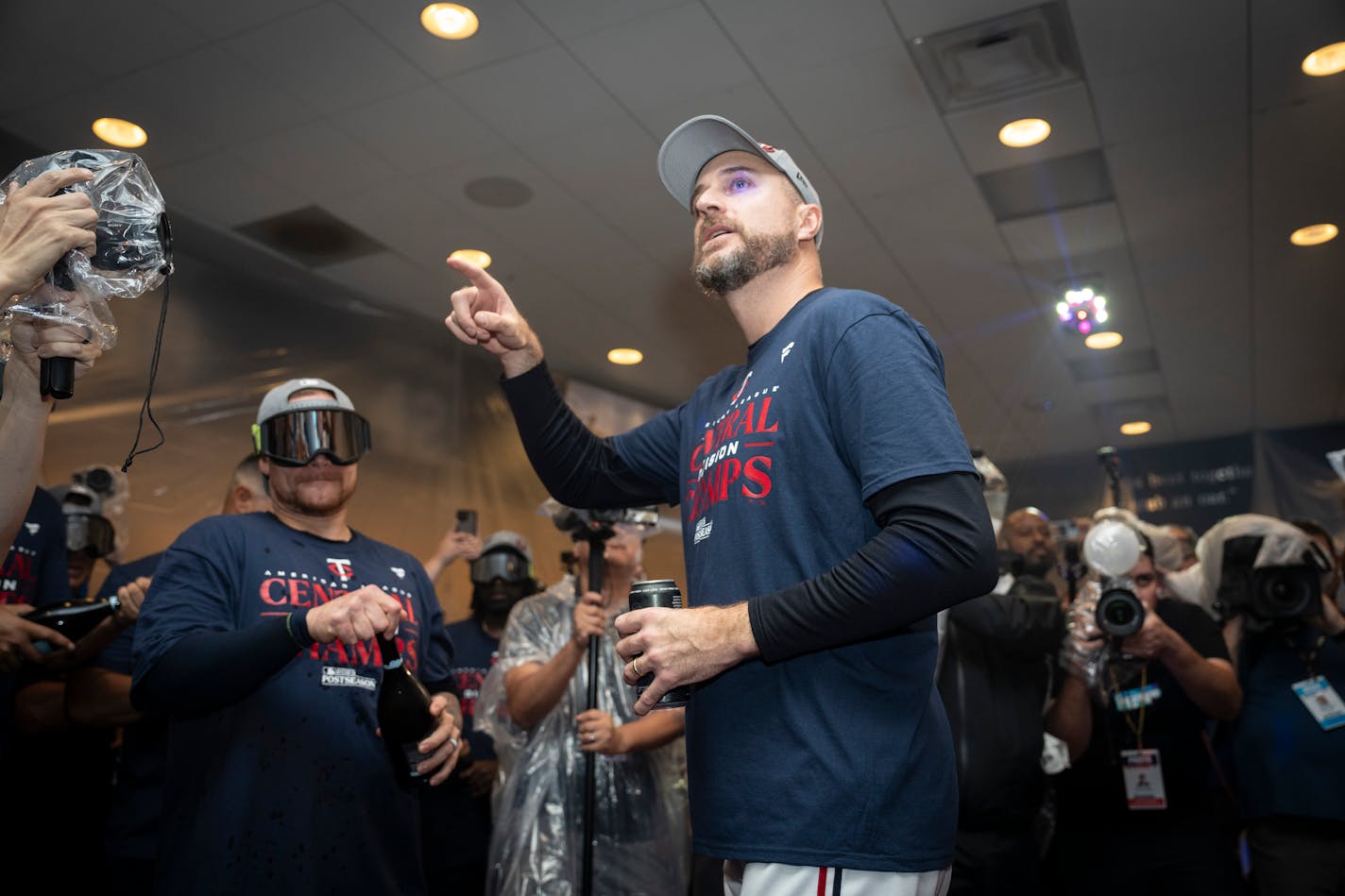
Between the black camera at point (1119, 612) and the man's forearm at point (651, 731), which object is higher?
the black camera at point (1119, 612)

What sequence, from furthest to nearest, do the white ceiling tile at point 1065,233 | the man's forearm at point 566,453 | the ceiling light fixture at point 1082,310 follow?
the ceiling light fixture at point 1082,310 < the white ceiling tile at point 1065,233 < the man's forearm at point 566,453

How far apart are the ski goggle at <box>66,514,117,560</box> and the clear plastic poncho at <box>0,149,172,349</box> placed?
2.28 meters

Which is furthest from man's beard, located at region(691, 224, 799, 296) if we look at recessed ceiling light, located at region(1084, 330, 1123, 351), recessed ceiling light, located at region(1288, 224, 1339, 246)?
recessed ceiling light, located at region(1084, 330, 1123, 351)

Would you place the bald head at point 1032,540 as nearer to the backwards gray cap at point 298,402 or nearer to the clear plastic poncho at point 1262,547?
the clear plastic poncho at point 1262,547

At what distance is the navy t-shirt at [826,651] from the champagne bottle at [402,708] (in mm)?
760

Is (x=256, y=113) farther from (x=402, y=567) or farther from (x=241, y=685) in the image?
(x=241, y=685)

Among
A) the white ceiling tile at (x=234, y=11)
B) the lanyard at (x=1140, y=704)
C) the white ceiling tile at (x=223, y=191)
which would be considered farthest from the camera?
the white ceiling tile at (x=223, y=191)

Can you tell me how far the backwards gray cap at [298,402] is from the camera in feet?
7.63

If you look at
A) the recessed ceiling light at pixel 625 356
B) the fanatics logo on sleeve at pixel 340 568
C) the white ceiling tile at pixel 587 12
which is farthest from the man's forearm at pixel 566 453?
the recessed ceiling light at pixel 625 356

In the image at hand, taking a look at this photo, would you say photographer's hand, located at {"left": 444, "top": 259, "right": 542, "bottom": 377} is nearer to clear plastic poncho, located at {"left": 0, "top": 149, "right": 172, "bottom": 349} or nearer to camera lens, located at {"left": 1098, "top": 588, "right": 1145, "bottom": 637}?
clear plastic poncho, located at {"left": 0, "top": 149, "right": 172, "bottom": 349}

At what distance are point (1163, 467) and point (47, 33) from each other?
826 centimetres

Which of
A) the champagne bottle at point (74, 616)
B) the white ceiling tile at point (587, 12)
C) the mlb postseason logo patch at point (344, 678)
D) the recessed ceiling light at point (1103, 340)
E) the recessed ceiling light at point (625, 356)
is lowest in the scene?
the mlb postseason logo patch at point (344, 678)

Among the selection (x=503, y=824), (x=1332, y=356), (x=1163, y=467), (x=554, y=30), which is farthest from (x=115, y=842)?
(x=1163, y=467)

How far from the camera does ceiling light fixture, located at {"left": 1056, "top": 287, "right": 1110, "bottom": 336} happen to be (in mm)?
5672
